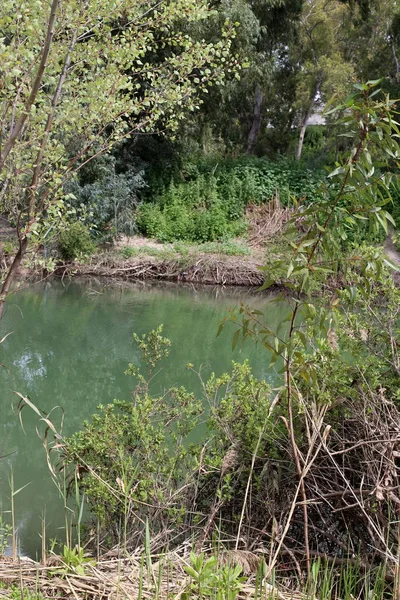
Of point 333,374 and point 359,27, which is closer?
point 333,374

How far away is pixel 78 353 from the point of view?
8281 mm

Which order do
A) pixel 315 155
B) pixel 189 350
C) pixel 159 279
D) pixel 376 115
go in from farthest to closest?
1. pixel 315 155
2. pixel 159 279
3. pixel 189 350
4. pixel 376 115

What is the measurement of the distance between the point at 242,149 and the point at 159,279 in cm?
1065

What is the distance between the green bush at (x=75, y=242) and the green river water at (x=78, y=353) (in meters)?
0.75

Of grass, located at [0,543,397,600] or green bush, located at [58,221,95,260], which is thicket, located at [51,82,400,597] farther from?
green bush, located at [58,221,95,260]

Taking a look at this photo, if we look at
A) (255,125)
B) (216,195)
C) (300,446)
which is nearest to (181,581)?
(300,446)

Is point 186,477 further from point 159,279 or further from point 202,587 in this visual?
point 159,279

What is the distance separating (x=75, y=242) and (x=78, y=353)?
5661 mm

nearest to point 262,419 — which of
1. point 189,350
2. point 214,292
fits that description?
point 189,350

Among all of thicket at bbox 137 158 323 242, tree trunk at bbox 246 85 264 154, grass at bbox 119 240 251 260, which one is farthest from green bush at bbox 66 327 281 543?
tree trunk at bbox 246 85 264 154

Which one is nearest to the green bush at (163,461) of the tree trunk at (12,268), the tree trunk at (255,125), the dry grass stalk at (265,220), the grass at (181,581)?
the grass at (181,581)

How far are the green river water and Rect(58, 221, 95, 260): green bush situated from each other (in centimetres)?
75

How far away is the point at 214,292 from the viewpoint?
13664 millimetres

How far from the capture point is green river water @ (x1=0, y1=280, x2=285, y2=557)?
14.5 ft
